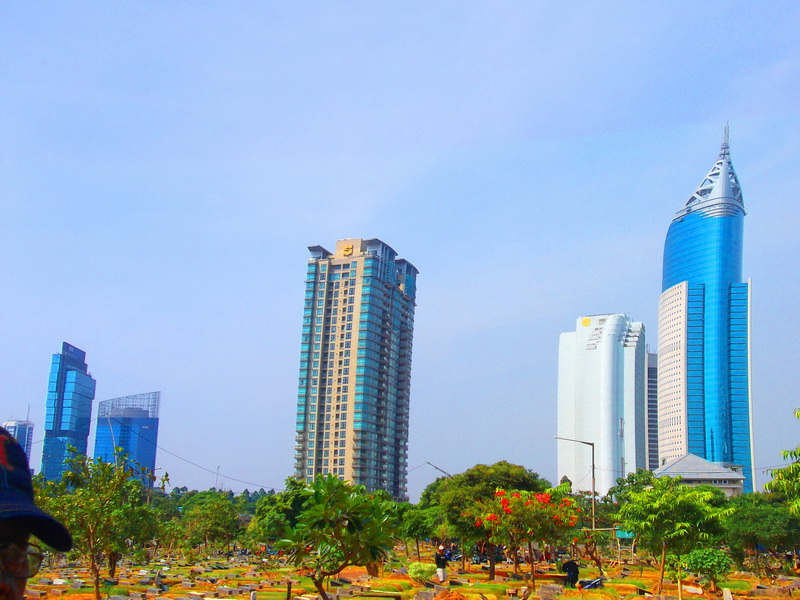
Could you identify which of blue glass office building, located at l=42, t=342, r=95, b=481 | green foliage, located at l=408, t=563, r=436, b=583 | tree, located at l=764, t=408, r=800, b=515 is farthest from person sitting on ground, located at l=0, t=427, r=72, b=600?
blue glass office building, located at l=42, t=342, r=95, b=481

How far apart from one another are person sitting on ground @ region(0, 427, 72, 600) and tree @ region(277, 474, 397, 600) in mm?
13378

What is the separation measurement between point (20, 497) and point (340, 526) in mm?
14052

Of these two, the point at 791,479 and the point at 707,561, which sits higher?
the point at 791,479

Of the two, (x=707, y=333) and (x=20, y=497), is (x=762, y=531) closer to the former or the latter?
(x=20, y=497)

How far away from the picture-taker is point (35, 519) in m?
2.14

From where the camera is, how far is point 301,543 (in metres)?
15.9

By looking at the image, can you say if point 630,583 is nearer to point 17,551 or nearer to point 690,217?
point 17,551

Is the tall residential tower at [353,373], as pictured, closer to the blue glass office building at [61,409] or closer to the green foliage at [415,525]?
the green foliage at [415,525]

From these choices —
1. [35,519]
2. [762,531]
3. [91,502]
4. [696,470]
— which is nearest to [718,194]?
[696,470]

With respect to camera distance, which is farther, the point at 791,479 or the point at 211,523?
the point at 211,523

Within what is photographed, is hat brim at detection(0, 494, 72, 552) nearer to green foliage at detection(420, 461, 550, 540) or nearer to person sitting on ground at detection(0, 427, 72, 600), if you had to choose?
person sitting on ground at detection(0, 427, 72, 600)

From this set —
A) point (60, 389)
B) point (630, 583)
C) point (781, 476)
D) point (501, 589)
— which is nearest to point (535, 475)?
point (630, 583)

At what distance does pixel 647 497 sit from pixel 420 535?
3058 cm

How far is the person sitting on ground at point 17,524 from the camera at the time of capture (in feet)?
6.82
